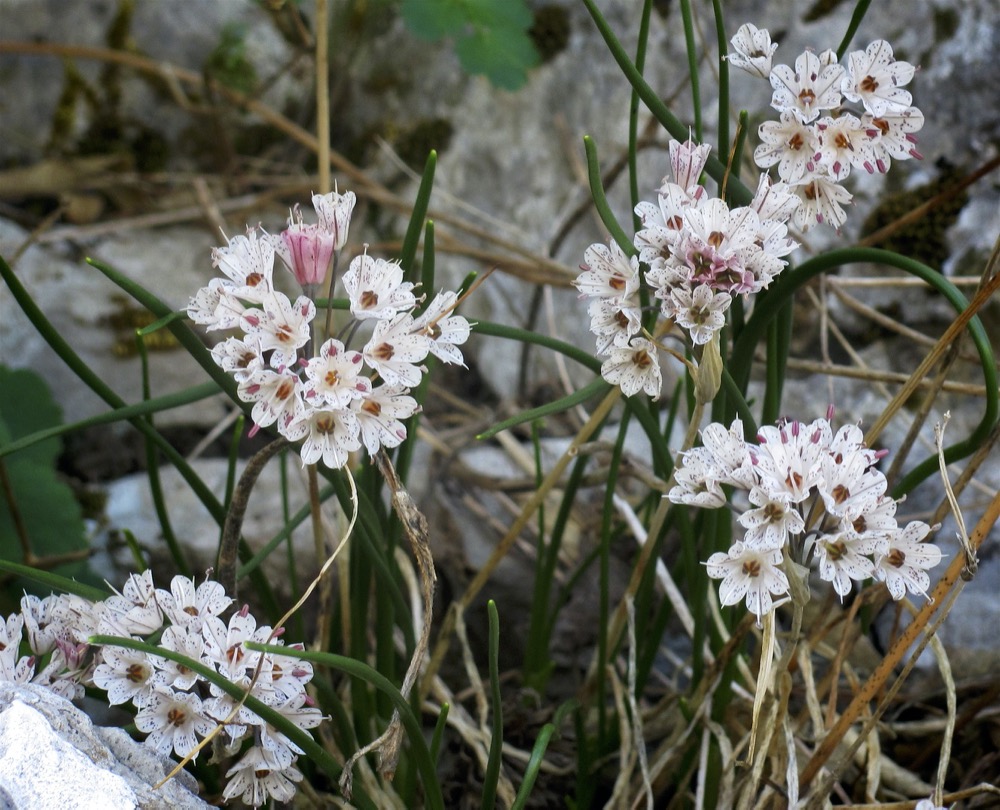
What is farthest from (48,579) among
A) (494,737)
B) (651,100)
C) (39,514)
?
(651,100)

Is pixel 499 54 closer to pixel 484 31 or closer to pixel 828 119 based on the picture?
pixel 484 31

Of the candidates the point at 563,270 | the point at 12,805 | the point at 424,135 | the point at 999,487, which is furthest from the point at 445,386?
the point at 12,805

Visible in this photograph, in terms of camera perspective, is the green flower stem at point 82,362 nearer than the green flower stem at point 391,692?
No

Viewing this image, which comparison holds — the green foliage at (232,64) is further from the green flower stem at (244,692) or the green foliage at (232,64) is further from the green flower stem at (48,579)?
the green flower stem at (244,692)

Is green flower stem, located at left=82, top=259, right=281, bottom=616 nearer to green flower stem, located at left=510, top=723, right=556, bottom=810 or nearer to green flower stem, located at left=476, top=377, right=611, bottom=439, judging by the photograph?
green flower stem, located at left=476, top=377, right=611, bottom=439

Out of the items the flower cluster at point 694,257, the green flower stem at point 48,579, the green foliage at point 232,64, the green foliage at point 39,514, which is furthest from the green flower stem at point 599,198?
the green foliage at point 232,64

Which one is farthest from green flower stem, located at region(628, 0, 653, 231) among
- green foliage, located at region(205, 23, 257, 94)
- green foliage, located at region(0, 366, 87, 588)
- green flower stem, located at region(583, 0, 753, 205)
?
green foliage, located at region(205, 23, 257, 94)

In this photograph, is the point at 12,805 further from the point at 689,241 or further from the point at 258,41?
the point at 258,41
